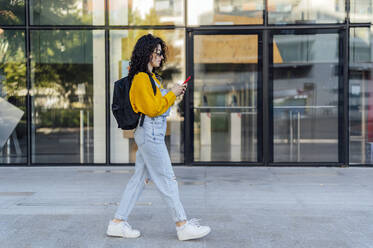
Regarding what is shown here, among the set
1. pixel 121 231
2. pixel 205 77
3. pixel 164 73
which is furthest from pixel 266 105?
pixel 121 231

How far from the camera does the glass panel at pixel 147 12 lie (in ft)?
31.6

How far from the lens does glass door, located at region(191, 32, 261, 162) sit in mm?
9594

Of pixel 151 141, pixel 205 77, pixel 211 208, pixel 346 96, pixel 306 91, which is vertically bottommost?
pixel 211 208

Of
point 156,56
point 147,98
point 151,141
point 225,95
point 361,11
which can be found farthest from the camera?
point 225,95

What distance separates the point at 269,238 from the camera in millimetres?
4734

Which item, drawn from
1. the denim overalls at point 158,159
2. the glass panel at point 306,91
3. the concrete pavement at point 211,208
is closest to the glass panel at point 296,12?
the glass panel at point 306,91

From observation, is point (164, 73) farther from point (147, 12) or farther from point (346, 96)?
point (346, 96)

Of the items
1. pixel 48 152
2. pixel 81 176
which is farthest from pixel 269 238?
pixel 48 152

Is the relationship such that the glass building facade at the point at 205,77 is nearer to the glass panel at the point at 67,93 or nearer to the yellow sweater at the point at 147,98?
the glass panel at the point at 67,93

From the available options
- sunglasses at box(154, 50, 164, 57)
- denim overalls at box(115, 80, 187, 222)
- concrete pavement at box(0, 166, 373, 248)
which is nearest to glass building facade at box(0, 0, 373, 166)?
concrete pavement at box(0, 166, 373, 248)

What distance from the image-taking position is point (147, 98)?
4453mm

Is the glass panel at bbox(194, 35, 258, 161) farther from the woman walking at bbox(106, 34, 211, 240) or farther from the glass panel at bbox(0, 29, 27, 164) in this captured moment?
the woman walking at bbox(106, 34, 211, 240)

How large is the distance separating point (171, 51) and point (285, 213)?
474 centimetres

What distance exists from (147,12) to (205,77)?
1.63 metres
